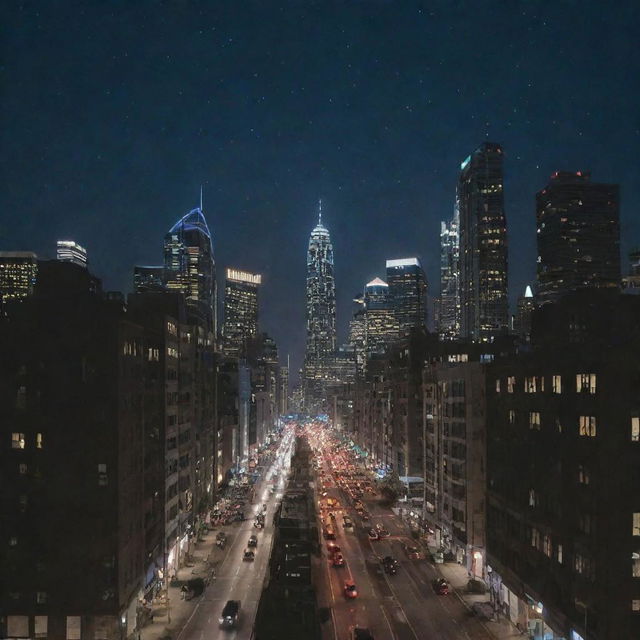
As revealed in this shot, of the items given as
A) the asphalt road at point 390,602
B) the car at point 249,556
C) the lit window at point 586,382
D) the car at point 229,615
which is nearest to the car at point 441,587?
the asphalt road at point 390,602

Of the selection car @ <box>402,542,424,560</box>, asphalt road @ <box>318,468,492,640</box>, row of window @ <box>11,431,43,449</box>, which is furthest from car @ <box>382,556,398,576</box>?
row of window @ <box>11,431,43,449</box>

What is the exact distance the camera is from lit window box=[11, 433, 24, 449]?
52812 millimetres

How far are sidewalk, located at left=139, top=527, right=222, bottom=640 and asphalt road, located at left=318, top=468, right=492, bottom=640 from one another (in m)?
12.1

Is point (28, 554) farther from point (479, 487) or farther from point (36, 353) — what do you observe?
point (479, 487)

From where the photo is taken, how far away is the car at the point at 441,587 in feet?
219

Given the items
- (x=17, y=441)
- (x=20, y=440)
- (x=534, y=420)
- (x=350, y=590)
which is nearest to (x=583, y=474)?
(x=534, y=420)

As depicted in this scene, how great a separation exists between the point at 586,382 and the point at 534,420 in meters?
10.1

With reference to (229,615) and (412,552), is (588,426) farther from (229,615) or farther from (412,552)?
(412,552)

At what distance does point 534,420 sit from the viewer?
182 feet

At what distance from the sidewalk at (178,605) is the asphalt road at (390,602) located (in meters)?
12.1

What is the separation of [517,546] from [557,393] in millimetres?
15559

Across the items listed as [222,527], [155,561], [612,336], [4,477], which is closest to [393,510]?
[222,527]

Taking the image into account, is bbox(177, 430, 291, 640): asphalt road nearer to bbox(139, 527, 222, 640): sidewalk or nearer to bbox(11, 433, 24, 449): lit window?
bbox(139, 527, 222, 640): sidewalk

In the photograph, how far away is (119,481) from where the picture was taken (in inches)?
2119
